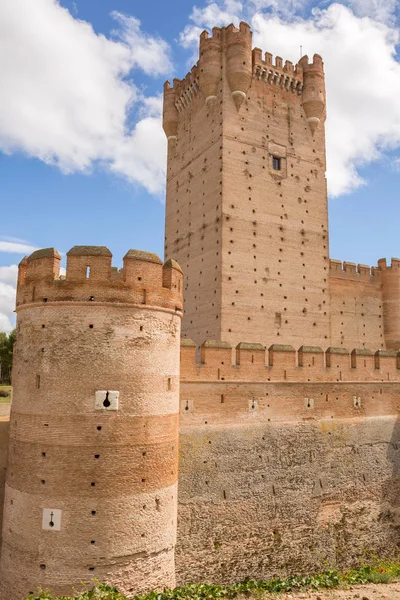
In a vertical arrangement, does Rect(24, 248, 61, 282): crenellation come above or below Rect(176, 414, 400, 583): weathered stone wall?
above

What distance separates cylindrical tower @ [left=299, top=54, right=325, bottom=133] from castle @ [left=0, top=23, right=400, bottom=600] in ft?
0.22

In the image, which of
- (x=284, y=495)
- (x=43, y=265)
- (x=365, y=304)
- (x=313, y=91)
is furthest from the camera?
(x=365, y=304)

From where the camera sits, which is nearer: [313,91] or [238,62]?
[238,62]

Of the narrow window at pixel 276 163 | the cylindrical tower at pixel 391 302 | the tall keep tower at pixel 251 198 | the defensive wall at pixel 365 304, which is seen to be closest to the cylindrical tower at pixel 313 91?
the tall keep tower at pixel 251 198

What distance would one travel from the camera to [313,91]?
18.4 metres

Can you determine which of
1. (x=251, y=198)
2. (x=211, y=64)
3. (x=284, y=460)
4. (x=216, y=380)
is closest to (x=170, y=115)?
(x=211, y=64)

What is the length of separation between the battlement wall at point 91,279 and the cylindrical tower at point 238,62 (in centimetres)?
1122

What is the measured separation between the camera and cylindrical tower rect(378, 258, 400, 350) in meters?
20.5

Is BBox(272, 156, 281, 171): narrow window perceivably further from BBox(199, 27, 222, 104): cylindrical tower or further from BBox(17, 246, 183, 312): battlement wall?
BBox(17, 246, 183, 312): battlement wall

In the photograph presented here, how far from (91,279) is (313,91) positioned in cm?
1528

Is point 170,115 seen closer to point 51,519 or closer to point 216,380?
Answer: point 216,380

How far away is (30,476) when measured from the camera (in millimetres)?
7355

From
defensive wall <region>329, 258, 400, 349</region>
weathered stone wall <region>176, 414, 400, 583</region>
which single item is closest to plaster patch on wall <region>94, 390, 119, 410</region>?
weathered stone wall <region>176, 414, 400, 583</region>

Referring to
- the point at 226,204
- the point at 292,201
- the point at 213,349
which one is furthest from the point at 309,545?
the point at 292,201
